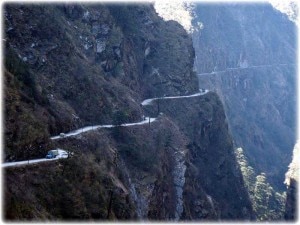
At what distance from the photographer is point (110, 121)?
218 ft

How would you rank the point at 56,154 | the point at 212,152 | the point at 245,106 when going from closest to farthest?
the point at 56,154 < the point at 212,152 < the point at 245,106

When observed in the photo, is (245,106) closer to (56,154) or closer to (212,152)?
(212,152)

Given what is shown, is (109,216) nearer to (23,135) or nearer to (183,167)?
(23,135)

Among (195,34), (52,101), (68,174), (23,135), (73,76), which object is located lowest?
(68,174)

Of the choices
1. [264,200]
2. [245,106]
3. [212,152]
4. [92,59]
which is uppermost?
[92,59]

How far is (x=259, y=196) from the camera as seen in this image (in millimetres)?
109688

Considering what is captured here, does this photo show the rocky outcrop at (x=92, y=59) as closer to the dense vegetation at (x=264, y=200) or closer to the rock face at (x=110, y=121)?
the rock face at (x=110, y=121)

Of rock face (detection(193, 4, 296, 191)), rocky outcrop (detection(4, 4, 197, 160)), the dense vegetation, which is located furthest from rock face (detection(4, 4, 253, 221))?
rock face (detection(193, 4, 296, 191))

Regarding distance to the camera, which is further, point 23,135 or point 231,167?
point 231,167

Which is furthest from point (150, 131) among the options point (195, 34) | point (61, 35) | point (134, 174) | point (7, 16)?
point (195, 34)

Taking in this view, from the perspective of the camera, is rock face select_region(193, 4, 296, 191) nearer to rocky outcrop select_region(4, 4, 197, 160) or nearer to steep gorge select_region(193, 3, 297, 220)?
steep gorge select_region(193, 3, 297, 220)

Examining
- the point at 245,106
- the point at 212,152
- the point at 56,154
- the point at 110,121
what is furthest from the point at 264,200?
the point at 245,106

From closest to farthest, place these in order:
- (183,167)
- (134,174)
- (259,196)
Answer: (134,174), (183,167), (259,196)

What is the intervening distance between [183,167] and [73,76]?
25.1 metres
